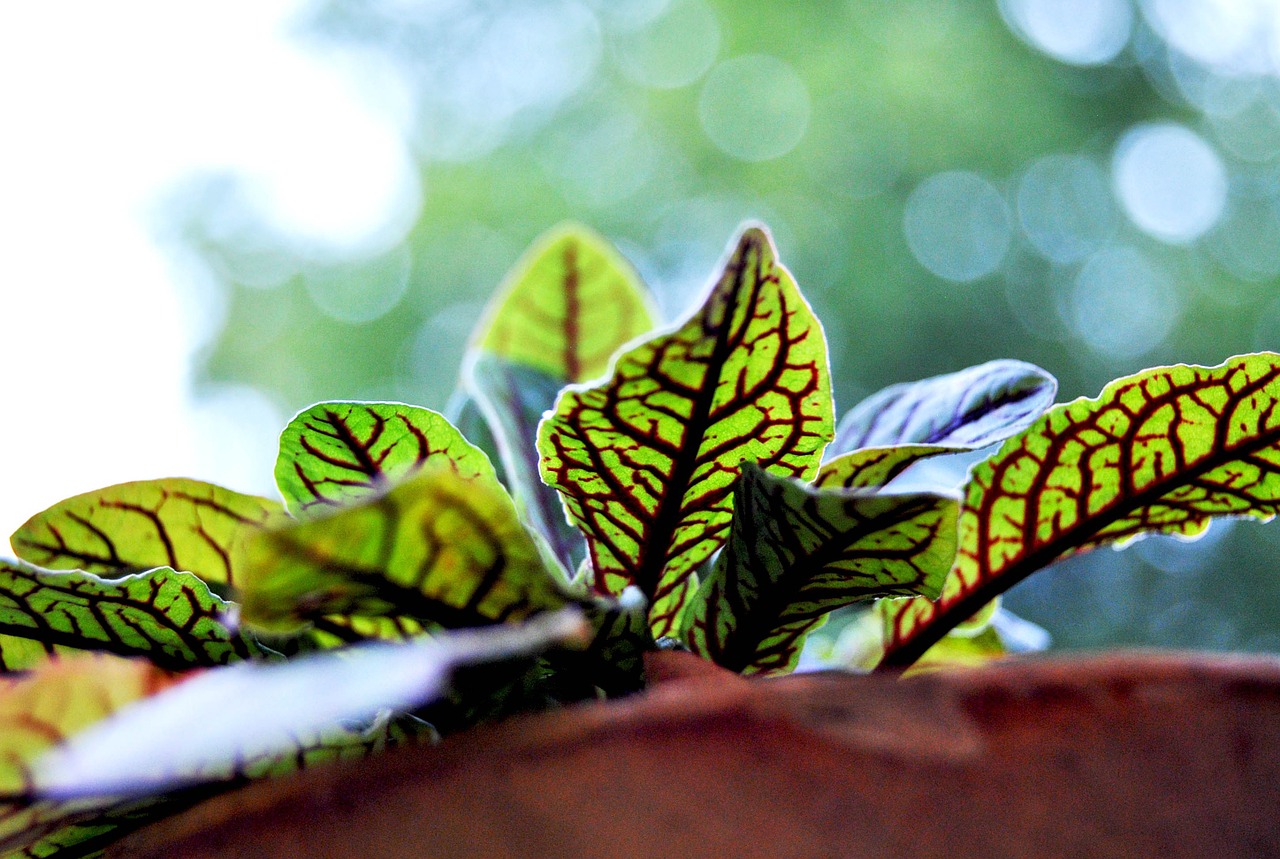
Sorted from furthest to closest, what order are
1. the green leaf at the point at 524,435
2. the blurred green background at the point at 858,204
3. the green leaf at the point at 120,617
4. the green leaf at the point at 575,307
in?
the blurred green background at the point at 858,204
the green leaf at the point at 575,307
the green leaf at the point at 524,435
the green leaf at the point at 120,617

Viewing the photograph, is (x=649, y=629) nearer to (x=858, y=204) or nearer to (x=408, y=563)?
(x=408, y=563)

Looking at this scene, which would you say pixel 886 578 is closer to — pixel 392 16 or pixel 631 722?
pixel 631 722

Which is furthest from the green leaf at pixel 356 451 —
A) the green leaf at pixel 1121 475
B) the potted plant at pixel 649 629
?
the green leaf at pixel 1121 475

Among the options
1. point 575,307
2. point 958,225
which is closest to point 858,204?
point 958,225

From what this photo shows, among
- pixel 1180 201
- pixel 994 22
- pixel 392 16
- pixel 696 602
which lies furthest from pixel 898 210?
pixel 696 602

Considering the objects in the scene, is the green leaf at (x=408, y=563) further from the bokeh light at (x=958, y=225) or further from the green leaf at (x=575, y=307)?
the bokeh light at (x=958, y=225)

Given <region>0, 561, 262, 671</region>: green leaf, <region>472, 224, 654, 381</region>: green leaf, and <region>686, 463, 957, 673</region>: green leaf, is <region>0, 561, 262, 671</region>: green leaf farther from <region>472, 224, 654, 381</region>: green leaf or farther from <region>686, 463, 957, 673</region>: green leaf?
<region>472, 224, 654, 381</region>: green leaf
